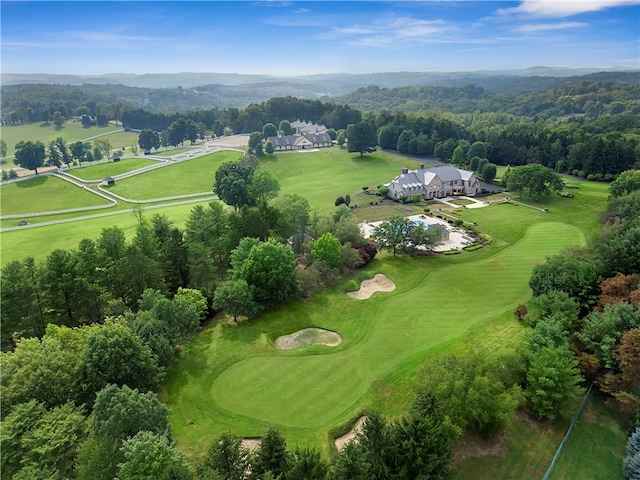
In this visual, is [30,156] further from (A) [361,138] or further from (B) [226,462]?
(B) [226,462]

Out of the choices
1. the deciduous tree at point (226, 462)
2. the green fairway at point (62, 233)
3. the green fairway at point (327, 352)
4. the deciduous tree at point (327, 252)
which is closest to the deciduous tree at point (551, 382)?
the green fairway at point (327, 352)

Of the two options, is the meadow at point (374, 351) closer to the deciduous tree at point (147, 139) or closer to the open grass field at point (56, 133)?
the deciduous tree at point (147, 139)

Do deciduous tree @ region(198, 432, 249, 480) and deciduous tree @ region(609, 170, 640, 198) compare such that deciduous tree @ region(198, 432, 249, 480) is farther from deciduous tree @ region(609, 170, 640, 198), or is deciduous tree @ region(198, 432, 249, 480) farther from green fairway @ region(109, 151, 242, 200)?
green fairway @ region(109, 151, 242, 200)

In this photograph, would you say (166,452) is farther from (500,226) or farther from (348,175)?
(348,175)

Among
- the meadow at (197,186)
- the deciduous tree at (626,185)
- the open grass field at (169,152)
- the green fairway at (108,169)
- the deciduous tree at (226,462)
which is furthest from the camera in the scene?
the open grass field at (169,152)

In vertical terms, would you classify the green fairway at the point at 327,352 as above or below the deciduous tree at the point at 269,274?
below

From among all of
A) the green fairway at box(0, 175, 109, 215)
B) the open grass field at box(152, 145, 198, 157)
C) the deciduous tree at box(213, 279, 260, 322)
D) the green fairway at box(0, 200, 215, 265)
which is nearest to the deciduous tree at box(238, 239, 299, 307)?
the deciduous tree at box(213, 279, 260, 322)

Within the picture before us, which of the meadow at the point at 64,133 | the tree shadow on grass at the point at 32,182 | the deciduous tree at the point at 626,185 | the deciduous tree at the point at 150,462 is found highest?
the meadow at the point at 64,133

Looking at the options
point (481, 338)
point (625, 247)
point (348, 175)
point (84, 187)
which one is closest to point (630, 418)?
point (481, 338)
